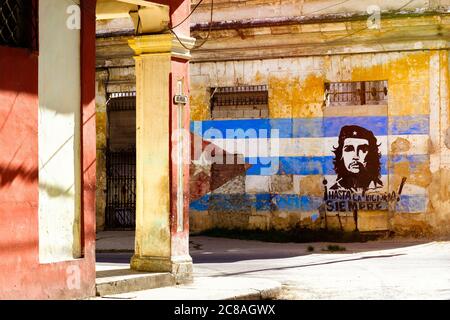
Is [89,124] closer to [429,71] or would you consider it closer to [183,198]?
[183,198]

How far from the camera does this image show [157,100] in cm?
1199

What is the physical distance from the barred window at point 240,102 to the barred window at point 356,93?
149 cm

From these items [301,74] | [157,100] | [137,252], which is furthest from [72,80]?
[301,74]

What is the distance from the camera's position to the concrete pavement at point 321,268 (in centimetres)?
1121

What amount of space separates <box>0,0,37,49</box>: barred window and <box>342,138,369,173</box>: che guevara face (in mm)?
11354

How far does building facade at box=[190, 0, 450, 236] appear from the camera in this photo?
19.4m

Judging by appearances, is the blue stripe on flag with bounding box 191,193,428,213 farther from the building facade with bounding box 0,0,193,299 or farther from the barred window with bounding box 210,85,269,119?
the building facade with bounding box 0,0,193,299

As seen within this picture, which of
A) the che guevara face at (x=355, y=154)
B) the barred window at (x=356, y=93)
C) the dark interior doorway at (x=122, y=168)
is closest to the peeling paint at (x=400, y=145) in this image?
the che guevara face at (x=355, y=154)

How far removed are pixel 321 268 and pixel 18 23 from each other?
7.06 meters

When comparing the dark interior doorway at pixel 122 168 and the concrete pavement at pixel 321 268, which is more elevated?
the dark interior doorway at pixel 122 168

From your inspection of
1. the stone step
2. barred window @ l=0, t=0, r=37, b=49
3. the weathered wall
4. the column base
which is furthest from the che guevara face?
barred window @ l=0, t=0, r=37, b=49

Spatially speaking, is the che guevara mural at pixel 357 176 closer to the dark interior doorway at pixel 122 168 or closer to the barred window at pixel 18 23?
the dark interior doorway at pixel 122 168

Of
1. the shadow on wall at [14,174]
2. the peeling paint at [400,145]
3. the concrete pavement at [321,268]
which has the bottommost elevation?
the concrete pavement at [321,268]
